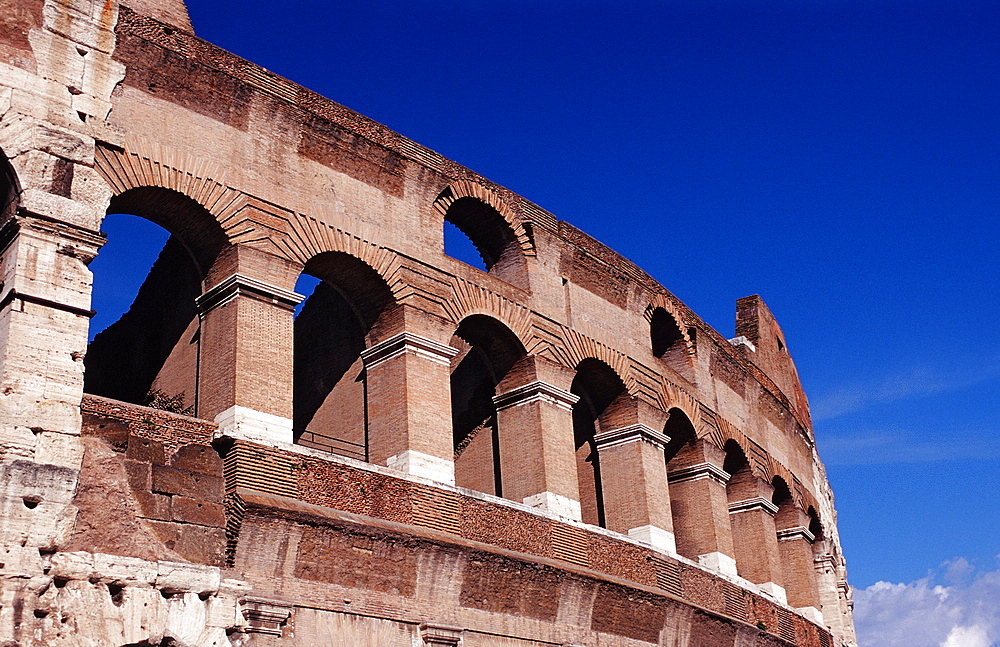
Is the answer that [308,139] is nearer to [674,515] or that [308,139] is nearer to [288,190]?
[288,190]

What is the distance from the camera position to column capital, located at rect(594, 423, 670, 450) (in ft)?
49.3

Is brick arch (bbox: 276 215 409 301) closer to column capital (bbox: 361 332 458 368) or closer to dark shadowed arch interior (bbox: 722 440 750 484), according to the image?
column capital (bbox: 361 332 458 368)

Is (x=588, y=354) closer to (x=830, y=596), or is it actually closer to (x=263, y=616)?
(x=263, y=616)

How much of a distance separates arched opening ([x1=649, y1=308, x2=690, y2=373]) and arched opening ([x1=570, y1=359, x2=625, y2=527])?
1.93 meters

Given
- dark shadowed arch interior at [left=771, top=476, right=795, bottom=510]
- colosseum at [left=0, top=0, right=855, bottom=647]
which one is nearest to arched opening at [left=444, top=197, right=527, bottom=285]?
colosseum at [left=0, top=0, right=855, bottom=647]

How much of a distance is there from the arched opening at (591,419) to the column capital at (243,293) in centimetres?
469

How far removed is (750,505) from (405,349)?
790 cm

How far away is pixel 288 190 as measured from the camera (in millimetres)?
11789

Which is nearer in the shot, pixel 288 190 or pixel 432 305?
pixel 288 190

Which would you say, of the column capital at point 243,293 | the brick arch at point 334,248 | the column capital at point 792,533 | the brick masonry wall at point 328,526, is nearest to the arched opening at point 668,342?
the brick masonry wall at point 328,526

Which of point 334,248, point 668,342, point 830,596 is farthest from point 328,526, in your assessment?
point 830,596

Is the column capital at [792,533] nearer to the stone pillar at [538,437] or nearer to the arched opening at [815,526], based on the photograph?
the arched opening at [815,526]

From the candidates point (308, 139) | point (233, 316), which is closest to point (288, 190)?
point (308, 139)

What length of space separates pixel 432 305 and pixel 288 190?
1973mm
